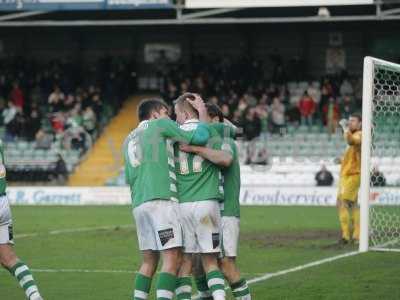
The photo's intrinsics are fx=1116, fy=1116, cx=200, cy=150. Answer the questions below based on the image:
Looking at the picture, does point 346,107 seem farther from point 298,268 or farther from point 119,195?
point 298,268

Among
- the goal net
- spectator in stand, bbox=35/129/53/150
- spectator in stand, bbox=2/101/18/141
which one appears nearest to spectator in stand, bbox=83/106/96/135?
spectator in stand, bbox=35/129/53/150

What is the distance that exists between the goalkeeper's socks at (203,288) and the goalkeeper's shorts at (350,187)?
24.3 ft

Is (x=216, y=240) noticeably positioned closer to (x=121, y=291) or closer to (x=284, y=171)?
(x=121, y=291)

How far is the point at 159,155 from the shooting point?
32.4ft

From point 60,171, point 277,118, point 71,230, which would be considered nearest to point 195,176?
point 71,230

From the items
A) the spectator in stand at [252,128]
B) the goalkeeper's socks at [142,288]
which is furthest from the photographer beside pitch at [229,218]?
the spectator in stand at [252,128]

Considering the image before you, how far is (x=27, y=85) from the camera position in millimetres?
39750

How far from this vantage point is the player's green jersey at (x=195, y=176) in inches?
390

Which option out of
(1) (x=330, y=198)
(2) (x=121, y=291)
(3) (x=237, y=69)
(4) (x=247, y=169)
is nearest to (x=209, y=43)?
(3) (x=237, y=69)

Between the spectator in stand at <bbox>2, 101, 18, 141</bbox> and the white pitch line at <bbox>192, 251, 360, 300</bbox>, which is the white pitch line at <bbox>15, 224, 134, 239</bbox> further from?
the spectator in stand at <bbox>2, 101, 18, 141</bbox>

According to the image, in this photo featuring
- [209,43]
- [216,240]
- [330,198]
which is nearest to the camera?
[216,240]

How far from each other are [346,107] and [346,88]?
6.12 ft

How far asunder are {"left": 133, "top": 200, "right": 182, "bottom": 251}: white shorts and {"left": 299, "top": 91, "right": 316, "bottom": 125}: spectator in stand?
25673 mm

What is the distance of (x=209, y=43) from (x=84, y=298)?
97.9ft
